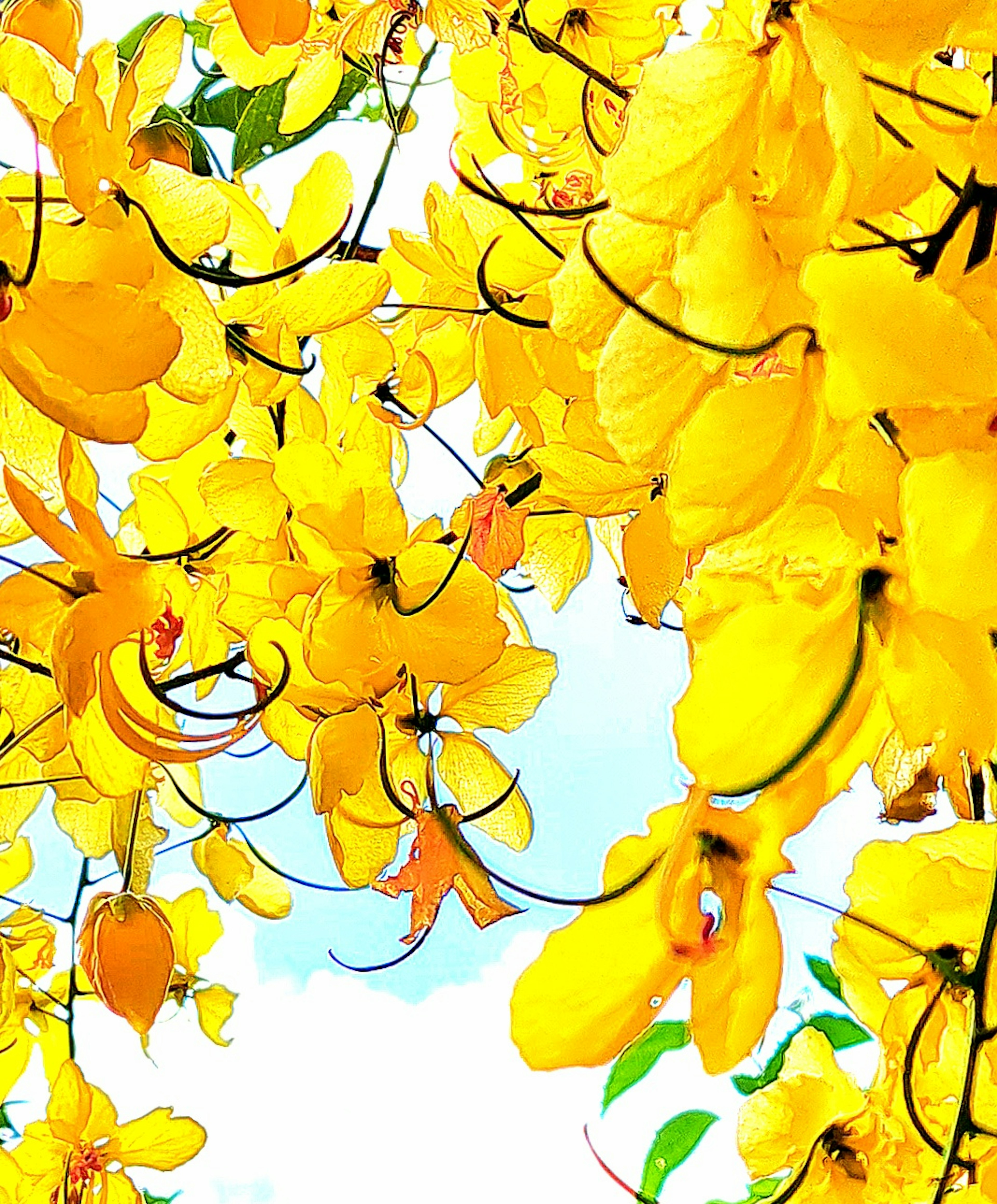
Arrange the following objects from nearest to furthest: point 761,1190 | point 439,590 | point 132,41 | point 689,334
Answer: point 689,334 < point 439,590 < point 132,41 < point 761,1190

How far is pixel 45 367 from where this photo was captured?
18 cm

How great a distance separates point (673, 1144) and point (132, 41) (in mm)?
374

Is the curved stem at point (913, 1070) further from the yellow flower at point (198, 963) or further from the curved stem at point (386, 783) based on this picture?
the yellow flower at point (198, 963)

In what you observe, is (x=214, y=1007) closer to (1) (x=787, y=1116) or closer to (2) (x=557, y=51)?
(1) (x=787, y=1116)

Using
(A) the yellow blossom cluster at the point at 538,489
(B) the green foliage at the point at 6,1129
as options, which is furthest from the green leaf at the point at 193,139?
(B) the green foliage at the point at 6,1129

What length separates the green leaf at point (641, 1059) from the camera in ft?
1.39

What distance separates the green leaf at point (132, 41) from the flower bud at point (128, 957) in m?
0.20

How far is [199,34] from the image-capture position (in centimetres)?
40

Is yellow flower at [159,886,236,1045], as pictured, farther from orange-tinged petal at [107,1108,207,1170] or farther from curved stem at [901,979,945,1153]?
curved stem at [901,979,945,1153]

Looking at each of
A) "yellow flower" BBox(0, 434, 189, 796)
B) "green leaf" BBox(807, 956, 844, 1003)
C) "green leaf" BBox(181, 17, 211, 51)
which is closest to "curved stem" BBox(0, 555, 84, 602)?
"yellow flower" BBox(0, 434, 189, 796)

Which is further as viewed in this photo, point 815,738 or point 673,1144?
point 673,1144

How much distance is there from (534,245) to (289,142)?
12 centimetres

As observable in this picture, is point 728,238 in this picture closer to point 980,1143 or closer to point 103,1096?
point 980,1143

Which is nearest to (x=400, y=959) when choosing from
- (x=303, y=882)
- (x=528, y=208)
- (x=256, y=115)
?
(x=303, y=882)
